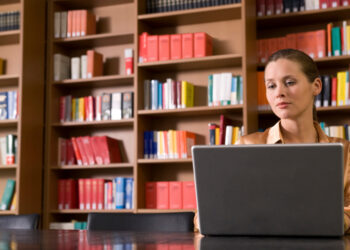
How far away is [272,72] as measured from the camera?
1692 mm

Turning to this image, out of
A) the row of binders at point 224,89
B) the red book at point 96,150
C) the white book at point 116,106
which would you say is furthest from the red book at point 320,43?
the red book at point 96,150

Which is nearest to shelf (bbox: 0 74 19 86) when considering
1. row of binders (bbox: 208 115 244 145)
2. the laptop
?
row of binders (bbox: 208 115 244 145)

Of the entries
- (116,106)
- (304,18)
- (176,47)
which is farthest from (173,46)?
(304,18)

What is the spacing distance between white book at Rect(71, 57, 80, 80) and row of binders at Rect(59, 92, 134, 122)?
17 centimetres

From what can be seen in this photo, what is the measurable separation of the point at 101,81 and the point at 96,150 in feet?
1.81

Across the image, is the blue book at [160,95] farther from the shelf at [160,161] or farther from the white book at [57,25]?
the white book at [57,25]

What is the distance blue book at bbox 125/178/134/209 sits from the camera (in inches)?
155

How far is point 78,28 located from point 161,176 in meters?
1.36

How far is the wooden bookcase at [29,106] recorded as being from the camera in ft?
13.1

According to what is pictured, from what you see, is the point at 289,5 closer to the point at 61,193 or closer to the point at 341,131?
the point at 341,131

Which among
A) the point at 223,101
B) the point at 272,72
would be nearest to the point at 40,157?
the point at 223,101

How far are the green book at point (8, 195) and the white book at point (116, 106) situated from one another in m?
0.97

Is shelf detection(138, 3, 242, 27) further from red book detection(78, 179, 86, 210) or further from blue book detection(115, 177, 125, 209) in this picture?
red book detection(78, 179, 86, 210)

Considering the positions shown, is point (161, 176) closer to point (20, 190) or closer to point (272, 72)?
point (20, 190)
